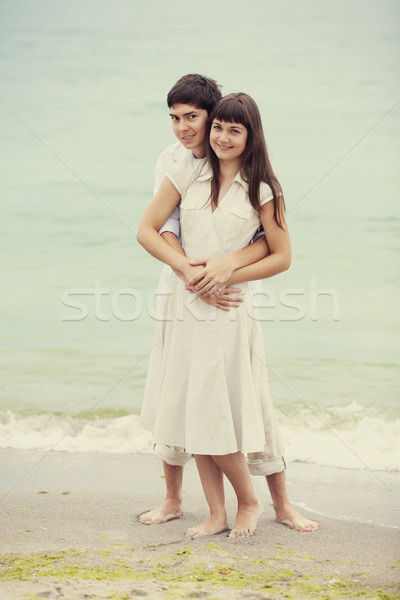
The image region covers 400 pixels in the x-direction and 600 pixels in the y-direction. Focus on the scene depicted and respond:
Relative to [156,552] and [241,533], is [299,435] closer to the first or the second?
[241,533]

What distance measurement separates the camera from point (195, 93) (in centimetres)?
257

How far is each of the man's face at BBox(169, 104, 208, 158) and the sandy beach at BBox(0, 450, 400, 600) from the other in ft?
4.88

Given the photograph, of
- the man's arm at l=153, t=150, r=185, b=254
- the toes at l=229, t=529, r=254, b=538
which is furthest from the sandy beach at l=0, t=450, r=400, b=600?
the man's arm at l=153, t=150, r=185, b=254

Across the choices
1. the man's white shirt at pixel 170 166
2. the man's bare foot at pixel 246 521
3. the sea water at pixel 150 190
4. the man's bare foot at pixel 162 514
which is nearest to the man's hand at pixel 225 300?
the man's white shirt at pixel 170 166

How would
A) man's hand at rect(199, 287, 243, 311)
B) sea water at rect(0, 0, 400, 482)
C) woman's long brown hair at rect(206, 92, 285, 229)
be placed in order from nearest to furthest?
woman's long brown hair at rect(206, 92, 285, 229), man's hand at rect(199, 287, 243, 311), sea water at rect(0, 0, 400, 482)

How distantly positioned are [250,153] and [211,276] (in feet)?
1.54

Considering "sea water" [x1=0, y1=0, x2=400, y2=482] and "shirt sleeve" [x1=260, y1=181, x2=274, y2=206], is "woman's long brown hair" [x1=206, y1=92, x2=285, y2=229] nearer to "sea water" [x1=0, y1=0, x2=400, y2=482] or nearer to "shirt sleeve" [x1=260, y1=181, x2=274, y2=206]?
"shirt sleeve" [x1=260, y1=181, x2=274, y2=206]

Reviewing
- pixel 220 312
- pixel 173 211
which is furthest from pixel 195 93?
pixel 220 312

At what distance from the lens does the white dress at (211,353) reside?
2.54 metres

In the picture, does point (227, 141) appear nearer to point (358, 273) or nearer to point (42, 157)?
point (358, 273)

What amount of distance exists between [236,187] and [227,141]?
19cm

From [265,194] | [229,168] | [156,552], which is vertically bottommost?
[156,552]

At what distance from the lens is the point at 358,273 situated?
9.43 m

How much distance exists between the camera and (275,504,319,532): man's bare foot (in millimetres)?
2764
